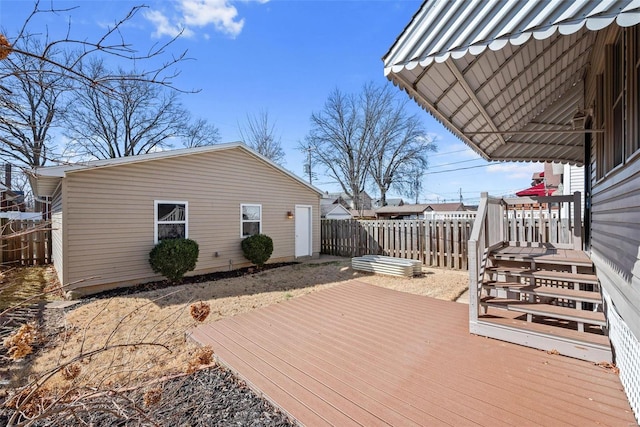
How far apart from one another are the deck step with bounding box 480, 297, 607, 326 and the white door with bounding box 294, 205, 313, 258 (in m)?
8.16

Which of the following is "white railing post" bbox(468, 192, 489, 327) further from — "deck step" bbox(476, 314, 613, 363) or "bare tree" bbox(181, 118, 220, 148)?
"bare tree" bbox(181, 118, 220, 148)

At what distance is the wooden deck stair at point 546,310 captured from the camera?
9.91 feet

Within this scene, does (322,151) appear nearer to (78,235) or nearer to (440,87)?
(78,235)

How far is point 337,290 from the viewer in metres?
6.23

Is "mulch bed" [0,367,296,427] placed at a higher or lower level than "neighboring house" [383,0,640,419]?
lower

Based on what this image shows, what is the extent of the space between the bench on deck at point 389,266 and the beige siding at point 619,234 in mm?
4072

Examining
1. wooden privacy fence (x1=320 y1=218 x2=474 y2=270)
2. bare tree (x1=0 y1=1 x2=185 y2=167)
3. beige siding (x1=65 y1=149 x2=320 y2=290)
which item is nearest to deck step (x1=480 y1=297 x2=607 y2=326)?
bare tree (x1=0 y1=1 x2=185 y2=167)

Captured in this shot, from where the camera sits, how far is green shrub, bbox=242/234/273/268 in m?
9.25

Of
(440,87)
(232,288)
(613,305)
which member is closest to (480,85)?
(440,87)

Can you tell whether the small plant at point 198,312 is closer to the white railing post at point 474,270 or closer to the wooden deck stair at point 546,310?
the white railing post at point 474,270

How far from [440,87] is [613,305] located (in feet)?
8.54

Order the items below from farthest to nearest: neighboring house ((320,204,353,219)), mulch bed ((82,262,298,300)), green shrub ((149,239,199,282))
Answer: neighboring house ((320,204,353,219)) → green shrub ((149,239,199,282)) → mulch bed ((82,262,298,300))

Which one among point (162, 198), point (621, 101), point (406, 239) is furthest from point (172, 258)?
point (621, 101)

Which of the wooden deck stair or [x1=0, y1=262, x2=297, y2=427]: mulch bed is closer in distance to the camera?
[x1=0, y1=262, x2=297, y2=427]: mulch bed
